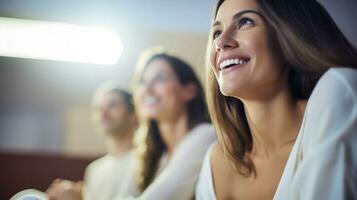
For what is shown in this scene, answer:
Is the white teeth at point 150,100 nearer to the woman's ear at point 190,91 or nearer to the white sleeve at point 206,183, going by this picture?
the woman's ear at point 190,91

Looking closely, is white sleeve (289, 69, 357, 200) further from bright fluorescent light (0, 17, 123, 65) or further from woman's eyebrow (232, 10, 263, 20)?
bright fluorescent light (0, 17, 123, 65)

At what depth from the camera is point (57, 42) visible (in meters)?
1.23

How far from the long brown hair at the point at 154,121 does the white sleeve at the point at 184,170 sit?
6 cm

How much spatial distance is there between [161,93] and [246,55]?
40cm

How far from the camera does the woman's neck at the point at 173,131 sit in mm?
1180

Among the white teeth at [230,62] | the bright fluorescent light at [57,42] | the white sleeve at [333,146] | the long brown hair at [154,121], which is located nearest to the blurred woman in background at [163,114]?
the long brown hair at [154,121]

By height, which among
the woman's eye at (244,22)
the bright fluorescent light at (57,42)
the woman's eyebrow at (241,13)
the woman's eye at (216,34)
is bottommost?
the bright fluorescent light at (57,42)

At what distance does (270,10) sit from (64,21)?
609 mm

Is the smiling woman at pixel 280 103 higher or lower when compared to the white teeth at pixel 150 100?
higher

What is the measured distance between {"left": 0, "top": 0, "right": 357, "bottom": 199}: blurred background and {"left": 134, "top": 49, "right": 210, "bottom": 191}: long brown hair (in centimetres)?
3

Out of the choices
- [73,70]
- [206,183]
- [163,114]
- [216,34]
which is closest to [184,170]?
[206,183]

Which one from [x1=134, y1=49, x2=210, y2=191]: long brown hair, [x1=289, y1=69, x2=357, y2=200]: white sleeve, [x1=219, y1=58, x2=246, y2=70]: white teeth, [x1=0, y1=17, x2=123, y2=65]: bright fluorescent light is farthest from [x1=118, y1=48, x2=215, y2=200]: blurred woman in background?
[x1=289, y1=69, x2=357, y2=200]: white sleeve

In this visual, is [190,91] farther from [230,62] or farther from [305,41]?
[305,41]

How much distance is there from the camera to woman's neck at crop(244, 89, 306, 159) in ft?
2.84
